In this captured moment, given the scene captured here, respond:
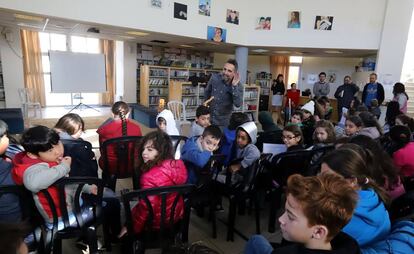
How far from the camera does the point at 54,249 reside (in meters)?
1.53

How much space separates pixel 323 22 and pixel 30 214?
7.53 m

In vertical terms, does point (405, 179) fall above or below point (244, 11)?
below

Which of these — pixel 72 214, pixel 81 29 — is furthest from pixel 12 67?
pixel 72 214

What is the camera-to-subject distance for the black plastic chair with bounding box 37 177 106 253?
141cm

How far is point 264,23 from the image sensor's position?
6.99 meters

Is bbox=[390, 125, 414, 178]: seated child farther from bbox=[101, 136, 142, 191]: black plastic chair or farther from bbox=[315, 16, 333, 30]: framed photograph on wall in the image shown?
bbox=[315, 16, 333, 30]: framed photograph on wall

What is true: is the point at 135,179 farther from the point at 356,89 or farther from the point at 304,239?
the point at 356,89

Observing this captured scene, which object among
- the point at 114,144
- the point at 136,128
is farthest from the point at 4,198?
the point at 136,128

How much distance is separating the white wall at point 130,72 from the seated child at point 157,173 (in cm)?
695

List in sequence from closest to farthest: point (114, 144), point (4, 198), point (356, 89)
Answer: point (4, 198) → point (114, 144) → point (356, 89)

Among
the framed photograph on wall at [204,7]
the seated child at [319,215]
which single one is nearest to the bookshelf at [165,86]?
the framed photograph on wall at [204,7]

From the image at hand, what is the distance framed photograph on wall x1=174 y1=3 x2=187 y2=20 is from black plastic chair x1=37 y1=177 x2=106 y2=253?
481cm

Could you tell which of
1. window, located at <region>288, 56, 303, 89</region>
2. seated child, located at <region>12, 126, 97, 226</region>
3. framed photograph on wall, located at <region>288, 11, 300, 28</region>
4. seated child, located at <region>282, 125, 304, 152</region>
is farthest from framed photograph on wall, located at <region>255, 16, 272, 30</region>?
seated child, located at <region>12, 126, 97, 226</region>

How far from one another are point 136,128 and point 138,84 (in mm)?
6318
